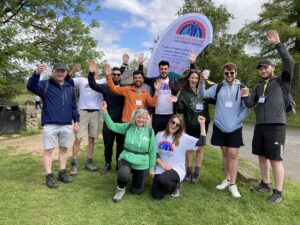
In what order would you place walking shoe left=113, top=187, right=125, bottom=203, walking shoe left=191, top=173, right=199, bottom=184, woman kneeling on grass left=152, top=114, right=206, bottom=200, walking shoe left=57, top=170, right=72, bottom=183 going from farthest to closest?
walking shoe left=191, top=173, right=199, bottom=184 < walking shoe left=57, top=170, right=72, bottom=183 < woman kneeling on grass left=152, top=114, right=206, bottom=200 < walking shoe left=113, top=187, right=125, bottom=203

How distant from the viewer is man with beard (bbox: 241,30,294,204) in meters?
4.50

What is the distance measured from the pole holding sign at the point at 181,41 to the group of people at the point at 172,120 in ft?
2.66

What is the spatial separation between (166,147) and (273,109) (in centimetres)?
165

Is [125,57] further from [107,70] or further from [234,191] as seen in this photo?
[234,191]

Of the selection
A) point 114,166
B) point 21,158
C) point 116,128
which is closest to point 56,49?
point 21,158

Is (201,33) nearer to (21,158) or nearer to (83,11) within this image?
(21,158)

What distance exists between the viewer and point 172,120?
4.88 metres

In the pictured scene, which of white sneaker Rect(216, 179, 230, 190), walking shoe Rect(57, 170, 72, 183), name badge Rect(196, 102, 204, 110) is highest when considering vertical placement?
name badge Rect(196, 102, 204, 110)

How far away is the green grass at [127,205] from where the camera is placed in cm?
403

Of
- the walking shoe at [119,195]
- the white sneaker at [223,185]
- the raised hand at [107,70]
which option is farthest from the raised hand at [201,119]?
the raised hand at [107,70]

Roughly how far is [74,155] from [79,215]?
6.52ft

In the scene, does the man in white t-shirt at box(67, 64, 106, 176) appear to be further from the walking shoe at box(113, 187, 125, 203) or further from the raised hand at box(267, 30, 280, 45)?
the raised hand at box(267, 30, 280, 45)

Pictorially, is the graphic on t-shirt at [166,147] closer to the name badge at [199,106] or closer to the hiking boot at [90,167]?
the name badge at [199,106]

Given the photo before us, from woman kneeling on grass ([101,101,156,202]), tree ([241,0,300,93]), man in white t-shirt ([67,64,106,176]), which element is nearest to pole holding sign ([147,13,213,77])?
man in white t-shirt ([67,64,106,176])
